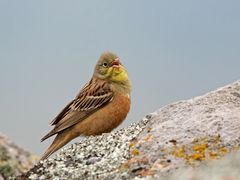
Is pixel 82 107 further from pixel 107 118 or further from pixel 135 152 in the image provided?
pixel 135 152

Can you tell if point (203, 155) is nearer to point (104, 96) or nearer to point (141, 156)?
point (141, 156)

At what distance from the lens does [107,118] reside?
34.3 feet

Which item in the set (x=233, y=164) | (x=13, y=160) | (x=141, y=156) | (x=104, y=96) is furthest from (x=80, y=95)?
(x=233, y=164)

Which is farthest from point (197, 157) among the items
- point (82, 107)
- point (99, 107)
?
point (82, 107)

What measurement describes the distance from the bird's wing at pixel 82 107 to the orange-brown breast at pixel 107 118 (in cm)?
8

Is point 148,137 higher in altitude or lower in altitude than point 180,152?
higher

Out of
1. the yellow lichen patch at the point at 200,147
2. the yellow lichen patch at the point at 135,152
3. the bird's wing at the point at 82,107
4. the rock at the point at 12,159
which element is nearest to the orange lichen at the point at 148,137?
the yellow lichen patch at the point at 135,152

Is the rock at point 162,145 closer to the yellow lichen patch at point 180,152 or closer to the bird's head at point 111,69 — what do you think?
the yellow lichen patch at point 180,152

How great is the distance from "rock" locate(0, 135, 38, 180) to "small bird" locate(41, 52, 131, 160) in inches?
35.8

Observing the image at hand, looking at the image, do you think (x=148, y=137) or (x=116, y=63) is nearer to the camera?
(x=148, y=137)

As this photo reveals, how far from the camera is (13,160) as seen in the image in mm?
11352

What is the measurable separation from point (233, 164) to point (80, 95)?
5.72m

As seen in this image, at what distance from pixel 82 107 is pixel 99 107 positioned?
26cm

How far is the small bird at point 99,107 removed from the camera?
34.3 ft
